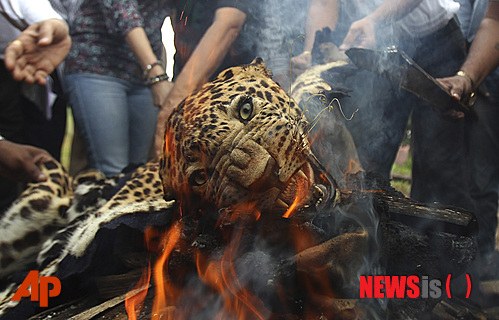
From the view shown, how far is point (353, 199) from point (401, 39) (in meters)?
1.10

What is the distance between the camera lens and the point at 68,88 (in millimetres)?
2123

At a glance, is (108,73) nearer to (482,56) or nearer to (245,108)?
(245,108)

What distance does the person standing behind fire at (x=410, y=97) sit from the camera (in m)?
1.57

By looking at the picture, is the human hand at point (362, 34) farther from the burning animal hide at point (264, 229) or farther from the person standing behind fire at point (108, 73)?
the person standing behind fire at point (108, 73)

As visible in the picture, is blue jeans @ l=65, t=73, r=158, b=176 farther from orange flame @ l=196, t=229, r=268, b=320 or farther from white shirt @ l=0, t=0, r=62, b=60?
orange flame @ l=196, t=229, r=268, b=320

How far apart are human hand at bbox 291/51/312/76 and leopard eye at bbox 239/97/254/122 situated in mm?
663

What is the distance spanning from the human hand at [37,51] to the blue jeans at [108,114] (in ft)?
1.06

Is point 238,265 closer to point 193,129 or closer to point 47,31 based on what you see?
point 193,129

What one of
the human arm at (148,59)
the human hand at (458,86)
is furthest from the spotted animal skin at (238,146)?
the human hand at (458,86)

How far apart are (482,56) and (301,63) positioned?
853mm

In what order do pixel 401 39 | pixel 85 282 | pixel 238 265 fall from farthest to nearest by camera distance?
pixel 401 39 < pixel 85 282 < pixel 238 265

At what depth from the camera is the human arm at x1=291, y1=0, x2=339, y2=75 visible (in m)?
1.67

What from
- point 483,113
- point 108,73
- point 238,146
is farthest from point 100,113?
point 483,113

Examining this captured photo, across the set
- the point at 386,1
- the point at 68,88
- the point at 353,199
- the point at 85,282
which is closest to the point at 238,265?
the point at 353,199
